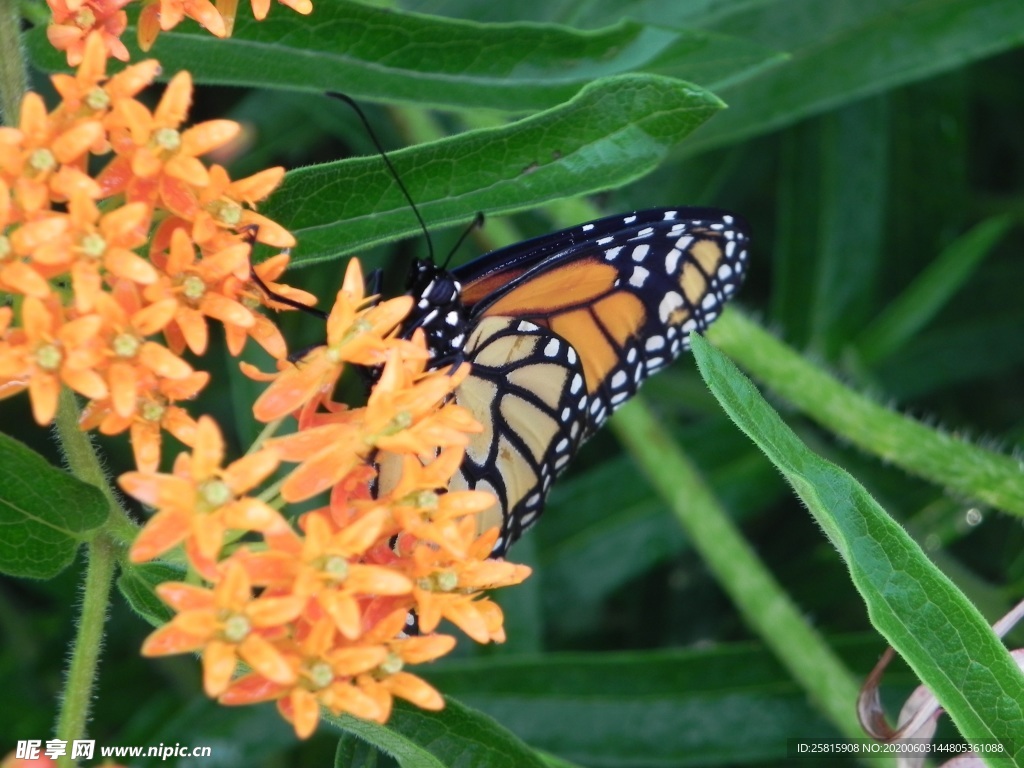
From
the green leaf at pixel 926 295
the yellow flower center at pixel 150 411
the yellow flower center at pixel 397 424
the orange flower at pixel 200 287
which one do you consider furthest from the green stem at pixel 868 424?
the yellow flower center at pixel 150 411

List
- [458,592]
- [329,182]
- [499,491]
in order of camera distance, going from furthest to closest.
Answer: [499,491]
[329,182]
[458,592]

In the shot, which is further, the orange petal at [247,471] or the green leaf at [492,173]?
the green leaf at [492,173]

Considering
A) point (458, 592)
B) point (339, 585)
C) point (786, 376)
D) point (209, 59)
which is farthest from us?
point (786, 376)

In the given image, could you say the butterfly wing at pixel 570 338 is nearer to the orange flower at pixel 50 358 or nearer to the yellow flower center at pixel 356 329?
the yellow flower center at pixel 356 329

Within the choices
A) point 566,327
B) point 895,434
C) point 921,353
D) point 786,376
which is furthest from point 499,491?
point 921,353

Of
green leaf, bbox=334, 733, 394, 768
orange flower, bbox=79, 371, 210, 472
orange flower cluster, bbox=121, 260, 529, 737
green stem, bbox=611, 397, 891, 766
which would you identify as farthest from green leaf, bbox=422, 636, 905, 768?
Result: orange flower, bbox=79, 371, 210, 472

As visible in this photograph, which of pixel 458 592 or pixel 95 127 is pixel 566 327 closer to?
pixel 458 592
